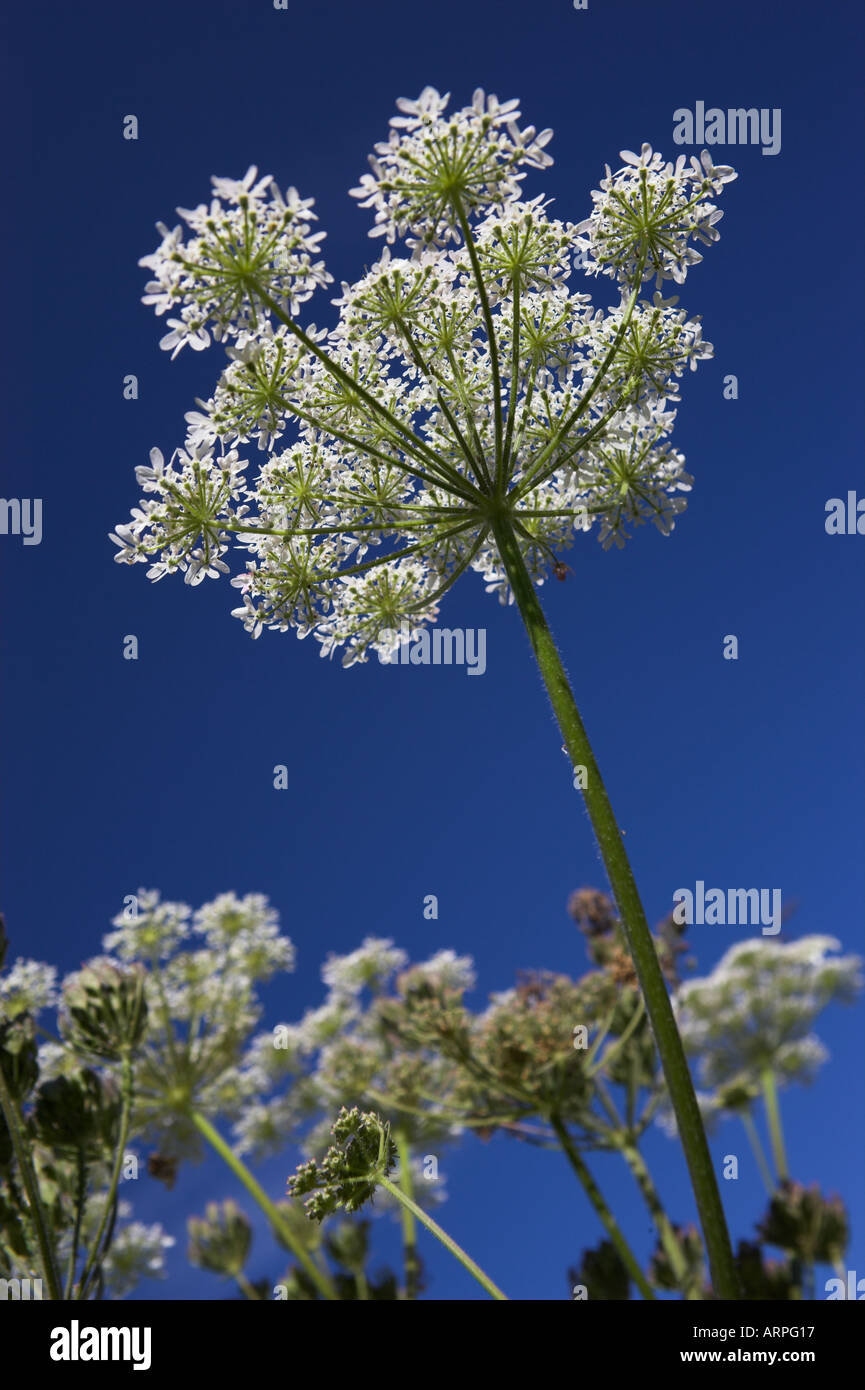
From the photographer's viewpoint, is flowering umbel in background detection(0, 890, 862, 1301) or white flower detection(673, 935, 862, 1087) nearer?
flowering umbel in background detection(0, 890, 862, 1301)

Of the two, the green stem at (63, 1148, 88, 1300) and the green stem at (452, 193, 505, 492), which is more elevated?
the green stem at (452, 193, 505, 492)

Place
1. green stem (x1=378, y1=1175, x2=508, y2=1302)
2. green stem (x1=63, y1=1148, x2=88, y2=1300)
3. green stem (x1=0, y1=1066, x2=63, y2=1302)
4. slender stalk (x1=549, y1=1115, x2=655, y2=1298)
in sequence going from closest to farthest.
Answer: green stem (x1=378, y1=1175, x2=508, y2=1302)
green stem (x1=0, y1=1066, x2=63, y2=1302)
green stem (x1=63, y1=1148, x2=88, y2=1300)
slender stalk (x1=549, y1=1115, x2=655, y2=1298)

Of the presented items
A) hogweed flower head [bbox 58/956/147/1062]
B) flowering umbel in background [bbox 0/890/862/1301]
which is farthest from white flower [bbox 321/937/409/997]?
hogweed flower head [bbox 58/956/147/1062]

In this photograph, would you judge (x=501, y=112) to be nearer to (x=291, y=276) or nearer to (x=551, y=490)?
(x=291, y=276)

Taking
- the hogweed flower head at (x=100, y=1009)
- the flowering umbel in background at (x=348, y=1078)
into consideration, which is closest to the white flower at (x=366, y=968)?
the flowering umbel in background at (x=348, y=1078)

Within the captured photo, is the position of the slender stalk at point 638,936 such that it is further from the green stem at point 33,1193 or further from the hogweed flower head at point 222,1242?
the hogweed flower head at point 222,1242

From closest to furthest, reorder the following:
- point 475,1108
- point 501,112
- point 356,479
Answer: point 501,112
point 356,479
point 475,1108

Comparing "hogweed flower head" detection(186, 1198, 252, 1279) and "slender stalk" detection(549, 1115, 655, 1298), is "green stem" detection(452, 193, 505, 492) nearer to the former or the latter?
"slender stalk" detection(549, 1115, 655, 1298)
